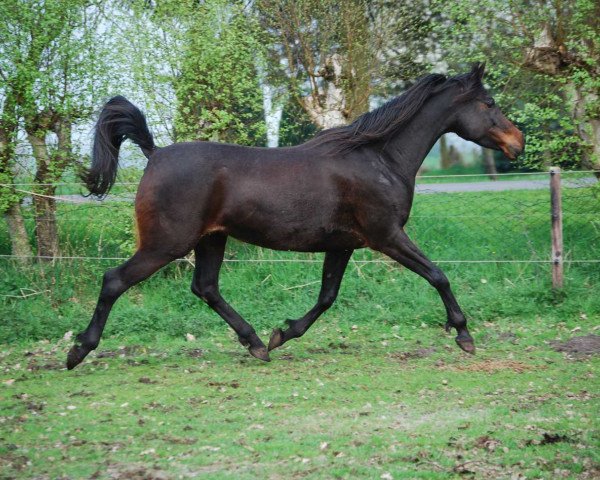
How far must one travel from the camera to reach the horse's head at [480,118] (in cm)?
712

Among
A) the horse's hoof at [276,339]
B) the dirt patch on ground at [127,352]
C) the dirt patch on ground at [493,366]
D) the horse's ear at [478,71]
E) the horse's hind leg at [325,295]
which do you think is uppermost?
the horse's ear at [478,71]

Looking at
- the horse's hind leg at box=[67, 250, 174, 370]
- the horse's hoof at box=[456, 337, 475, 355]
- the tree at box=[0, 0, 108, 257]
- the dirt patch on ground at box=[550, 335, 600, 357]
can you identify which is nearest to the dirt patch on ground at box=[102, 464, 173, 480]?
the horse's hind leg at box=[67, 250, 174, 370]

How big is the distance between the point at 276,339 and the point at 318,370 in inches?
26.9

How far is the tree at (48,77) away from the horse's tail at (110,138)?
2600 mm

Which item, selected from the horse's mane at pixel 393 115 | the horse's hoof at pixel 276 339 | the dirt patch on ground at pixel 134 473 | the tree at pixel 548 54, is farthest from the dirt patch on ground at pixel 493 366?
the tree at pixel 548 54

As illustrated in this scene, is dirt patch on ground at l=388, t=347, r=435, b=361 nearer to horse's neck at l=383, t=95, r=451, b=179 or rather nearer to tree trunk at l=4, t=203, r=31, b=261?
horse's neck at l=383, t=95, r=451, b=179

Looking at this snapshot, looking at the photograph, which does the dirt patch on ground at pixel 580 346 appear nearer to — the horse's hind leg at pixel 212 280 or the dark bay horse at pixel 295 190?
the dark bay horse at pixel 295 190

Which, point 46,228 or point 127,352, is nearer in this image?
point 127,352

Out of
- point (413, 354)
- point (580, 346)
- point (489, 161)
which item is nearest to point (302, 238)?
point (413, 354)

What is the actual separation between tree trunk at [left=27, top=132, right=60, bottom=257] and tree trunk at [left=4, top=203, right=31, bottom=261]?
0.54 feet

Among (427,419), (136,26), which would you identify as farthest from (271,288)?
(427,419)

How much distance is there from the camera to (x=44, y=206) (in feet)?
31.9

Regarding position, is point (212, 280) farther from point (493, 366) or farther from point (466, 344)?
point (493, 366)

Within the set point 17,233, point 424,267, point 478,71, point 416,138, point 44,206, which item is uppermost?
point 478,71
